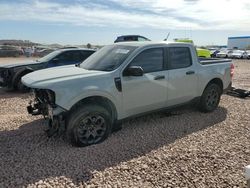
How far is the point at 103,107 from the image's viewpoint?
187 inches

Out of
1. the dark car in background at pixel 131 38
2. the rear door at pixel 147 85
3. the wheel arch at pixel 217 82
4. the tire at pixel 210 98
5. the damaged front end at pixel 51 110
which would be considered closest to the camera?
the damaged front end at pixel 51 110

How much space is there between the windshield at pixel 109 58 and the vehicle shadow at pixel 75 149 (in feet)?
4.30

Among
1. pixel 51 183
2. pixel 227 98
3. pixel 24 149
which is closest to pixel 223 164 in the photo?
pixel 51 183

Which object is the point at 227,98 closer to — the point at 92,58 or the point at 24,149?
the point at 92,58

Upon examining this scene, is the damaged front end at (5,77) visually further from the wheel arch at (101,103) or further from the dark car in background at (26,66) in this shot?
the wheel arch at (101,103)

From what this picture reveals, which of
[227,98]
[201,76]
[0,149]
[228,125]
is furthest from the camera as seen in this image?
[227,98]

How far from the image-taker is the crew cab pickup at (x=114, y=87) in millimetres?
4426

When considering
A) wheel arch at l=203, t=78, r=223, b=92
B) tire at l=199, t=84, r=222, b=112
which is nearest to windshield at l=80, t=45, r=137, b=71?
tire at l=199, t=84, r=222, b=112

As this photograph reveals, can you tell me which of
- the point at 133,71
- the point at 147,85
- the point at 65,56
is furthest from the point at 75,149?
the point at 65,56

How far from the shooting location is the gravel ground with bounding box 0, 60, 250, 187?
12.0 feet

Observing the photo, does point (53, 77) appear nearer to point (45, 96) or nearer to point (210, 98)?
point (45, 96)

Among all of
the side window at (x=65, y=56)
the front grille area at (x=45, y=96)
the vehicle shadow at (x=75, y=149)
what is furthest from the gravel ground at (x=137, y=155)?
the side window at (x=65, y=56)

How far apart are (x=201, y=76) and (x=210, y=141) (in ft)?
6.01

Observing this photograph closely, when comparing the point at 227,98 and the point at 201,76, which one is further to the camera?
the point at 227,98
